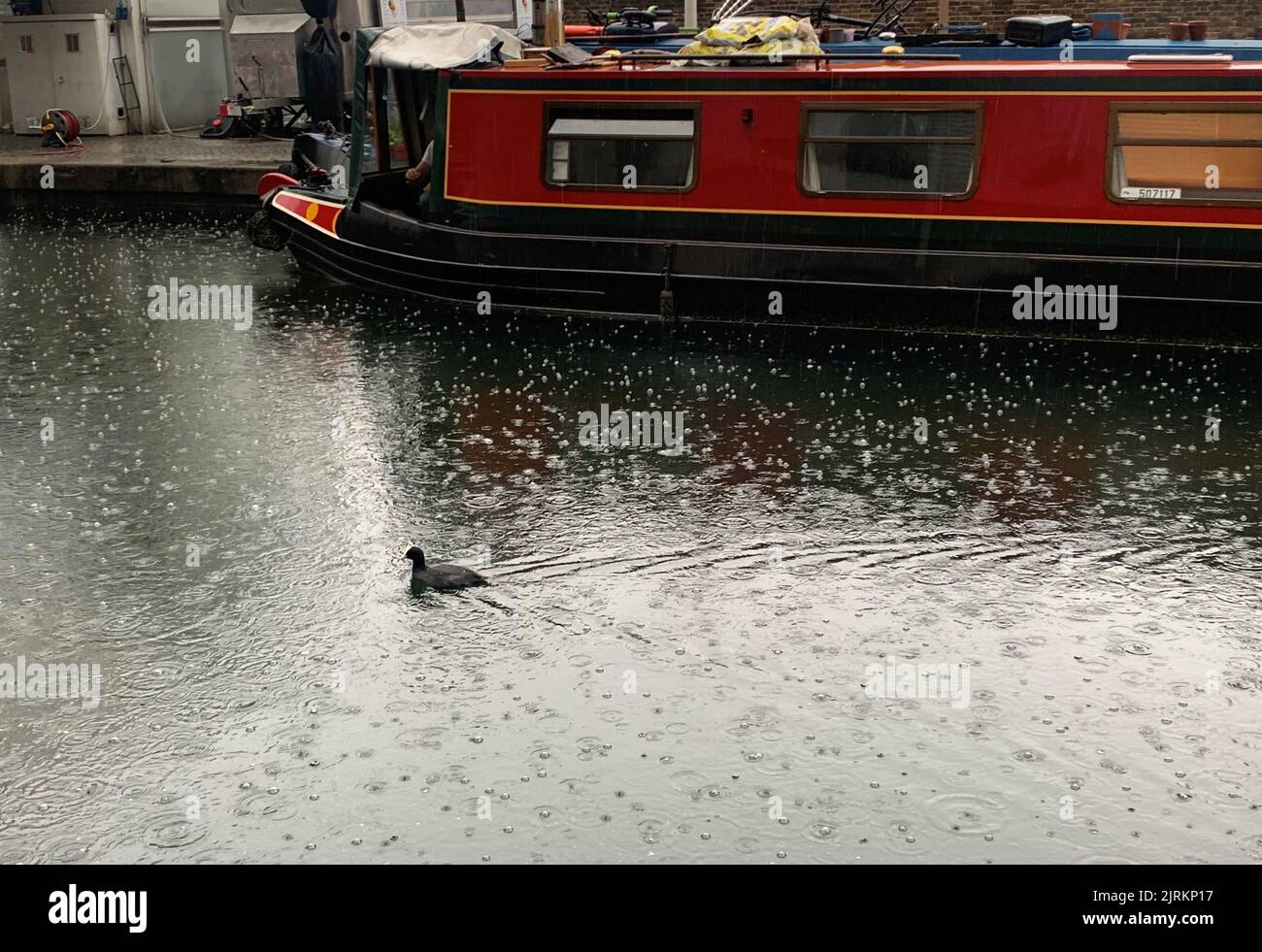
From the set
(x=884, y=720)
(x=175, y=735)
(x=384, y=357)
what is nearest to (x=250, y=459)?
(x=384, y=357)

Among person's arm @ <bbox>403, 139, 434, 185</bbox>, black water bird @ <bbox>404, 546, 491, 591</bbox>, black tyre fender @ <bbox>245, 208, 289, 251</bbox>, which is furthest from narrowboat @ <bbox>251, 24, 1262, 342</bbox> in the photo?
black water bird @ <bbox>404, 546, 491, 591</bbox>

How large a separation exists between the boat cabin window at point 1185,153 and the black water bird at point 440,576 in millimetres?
6274

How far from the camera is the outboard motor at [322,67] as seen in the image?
20.4 m

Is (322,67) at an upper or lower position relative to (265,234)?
upper

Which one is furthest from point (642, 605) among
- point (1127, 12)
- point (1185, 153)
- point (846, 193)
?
point (1127, 12)

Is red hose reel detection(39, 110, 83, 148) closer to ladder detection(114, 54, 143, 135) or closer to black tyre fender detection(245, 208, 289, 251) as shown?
ladder detection(114, 54, 143, 135)

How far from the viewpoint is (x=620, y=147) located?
12250mm

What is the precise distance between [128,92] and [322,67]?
13.2 feet

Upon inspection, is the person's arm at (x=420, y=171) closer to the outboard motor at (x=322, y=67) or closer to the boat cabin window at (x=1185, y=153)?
the boat cabin window at (x=1185, y=153)

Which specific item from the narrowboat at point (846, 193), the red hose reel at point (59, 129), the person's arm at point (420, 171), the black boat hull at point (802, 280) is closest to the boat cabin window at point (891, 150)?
the narrowboat at point (846, 193)

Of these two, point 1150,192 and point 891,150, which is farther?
point 891,150

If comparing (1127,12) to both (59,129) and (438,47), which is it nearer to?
(438,47)

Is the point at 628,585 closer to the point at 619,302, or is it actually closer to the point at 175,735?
the point at 175,735
